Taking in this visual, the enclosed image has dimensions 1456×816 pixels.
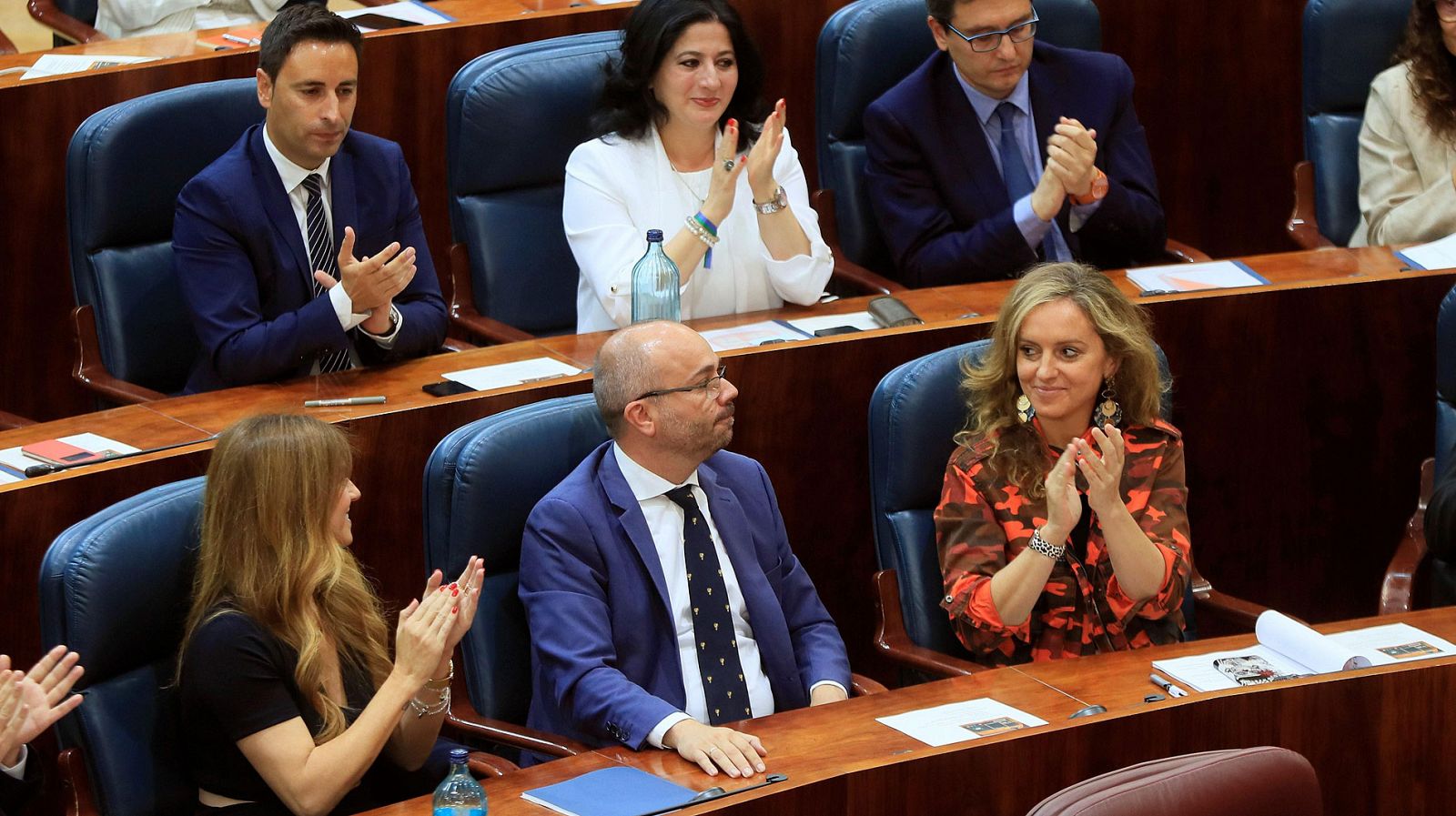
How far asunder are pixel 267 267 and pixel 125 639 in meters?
0.97

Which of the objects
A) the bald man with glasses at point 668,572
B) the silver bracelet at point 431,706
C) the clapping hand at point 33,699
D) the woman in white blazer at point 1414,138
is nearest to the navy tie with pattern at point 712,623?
the bald man with glasses at point 668,572

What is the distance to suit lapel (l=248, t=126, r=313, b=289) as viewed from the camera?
3.01 m

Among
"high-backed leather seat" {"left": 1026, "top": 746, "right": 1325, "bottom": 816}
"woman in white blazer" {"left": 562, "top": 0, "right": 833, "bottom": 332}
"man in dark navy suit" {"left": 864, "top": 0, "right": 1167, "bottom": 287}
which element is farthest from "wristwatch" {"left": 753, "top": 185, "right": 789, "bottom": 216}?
"high-backed leather seat" {"left": 1026, "top": 746, "right": 1325, "bottom": 816}

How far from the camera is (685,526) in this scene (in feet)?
8.24

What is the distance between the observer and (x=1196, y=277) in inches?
128

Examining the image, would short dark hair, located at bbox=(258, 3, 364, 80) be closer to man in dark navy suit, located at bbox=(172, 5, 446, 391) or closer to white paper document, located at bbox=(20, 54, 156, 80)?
man in dark navy suit, located at bbox=(172, 5, 446, 391)

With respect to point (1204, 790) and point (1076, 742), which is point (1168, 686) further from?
point (1204, 790)

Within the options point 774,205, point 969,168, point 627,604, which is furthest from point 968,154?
point 627,604

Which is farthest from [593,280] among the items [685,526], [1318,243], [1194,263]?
[1318,243]

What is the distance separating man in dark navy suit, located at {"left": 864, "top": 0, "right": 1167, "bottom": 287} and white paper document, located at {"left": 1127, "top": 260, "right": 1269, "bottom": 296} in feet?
0.61

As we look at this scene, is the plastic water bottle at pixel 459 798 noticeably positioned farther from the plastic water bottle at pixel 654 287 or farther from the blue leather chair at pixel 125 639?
the plastic water bottle at pixel 654 287

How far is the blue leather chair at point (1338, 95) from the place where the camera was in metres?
3.87

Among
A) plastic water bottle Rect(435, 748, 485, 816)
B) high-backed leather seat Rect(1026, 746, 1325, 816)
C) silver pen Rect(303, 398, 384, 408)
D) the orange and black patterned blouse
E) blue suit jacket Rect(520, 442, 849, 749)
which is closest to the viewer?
high-backed leather seat Rect(1026, 746, 1325, 816)

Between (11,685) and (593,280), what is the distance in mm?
1417
